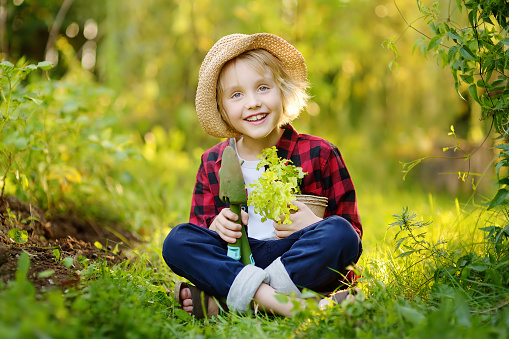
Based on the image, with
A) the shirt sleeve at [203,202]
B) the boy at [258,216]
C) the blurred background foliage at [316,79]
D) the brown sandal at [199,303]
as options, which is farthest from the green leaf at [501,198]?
the blurred background foliage at [316,79]

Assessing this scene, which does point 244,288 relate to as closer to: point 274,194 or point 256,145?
point 274,194

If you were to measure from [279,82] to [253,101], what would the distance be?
0.64 ft

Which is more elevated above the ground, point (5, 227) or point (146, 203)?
point (5, 227)

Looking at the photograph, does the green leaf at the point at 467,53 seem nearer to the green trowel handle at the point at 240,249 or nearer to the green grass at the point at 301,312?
the green grass at the point at 301,312

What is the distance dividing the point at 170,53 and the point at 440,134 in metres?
3.33

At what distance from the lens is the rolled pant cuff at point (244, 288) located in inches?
67.3

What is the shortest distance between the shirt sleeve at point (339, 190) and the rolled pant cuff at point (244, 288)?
505 millimetres


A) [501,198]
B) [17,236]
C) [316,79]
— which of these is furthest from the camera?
[316,79]

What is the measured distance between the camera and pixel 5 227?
206 cm

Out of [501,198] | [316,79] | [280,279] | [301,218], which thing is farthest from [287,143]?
[316,79]

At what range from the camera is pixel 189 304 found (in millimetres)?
1903

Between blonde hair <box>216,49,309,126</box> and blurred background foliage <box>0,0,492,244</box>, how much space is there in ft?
7.17

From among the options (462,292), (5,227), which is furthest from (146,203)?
(462,292)

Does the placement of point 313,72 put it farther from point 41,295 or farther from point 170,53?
point 41,295
